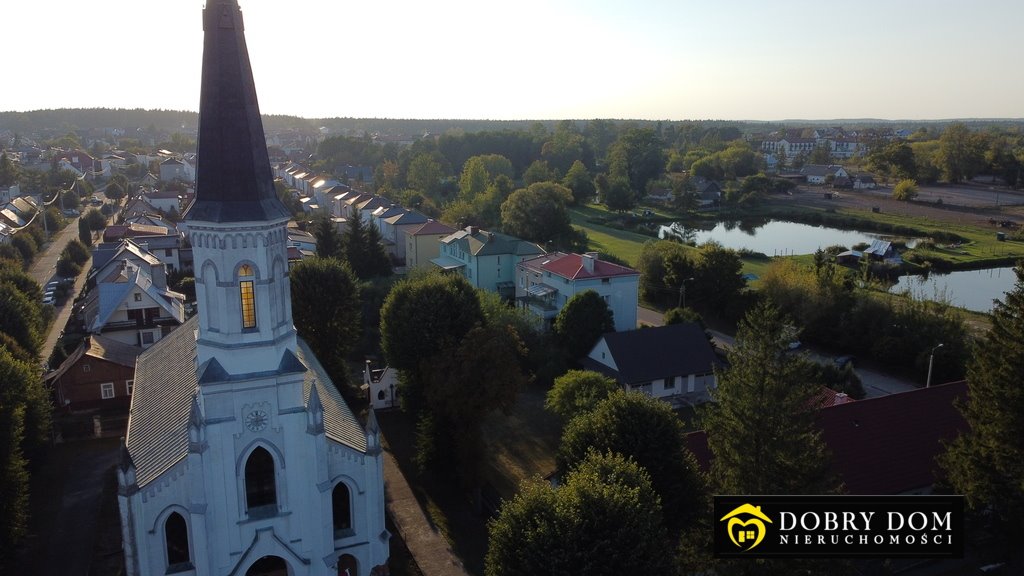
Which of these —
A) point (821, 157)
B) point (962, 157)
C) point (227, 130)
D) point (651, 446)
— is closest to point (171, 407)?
point (227, 130)

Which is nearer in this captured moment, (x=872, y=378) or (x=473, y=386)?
(x=473, y=386)

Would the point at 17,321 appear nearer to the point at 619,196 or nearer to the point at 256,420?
the point at 256,420

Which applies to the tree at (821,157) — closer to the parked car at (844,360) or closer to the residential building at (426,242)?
the residential building at (426,242)

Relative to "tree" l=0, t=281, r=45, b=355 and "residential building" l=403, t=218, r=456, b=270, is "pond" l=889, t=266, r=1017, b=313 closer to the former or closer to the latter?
"residential building" l=403, t=218, r=456, b=270

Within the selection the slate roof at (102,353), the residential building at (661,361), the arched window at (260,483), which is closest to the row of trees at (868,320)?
the residential building at (661,361)

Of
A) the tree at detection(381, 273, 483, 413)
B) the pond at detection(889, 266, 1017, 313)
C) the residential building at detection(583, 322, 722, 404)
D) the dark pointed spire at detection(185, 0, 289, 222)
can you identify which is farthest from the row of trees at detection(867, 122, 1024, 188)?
the dark pointed spire at detection(185, 0, 289, 222)

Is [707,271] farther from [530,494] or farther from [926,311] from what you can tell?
[530,494]
